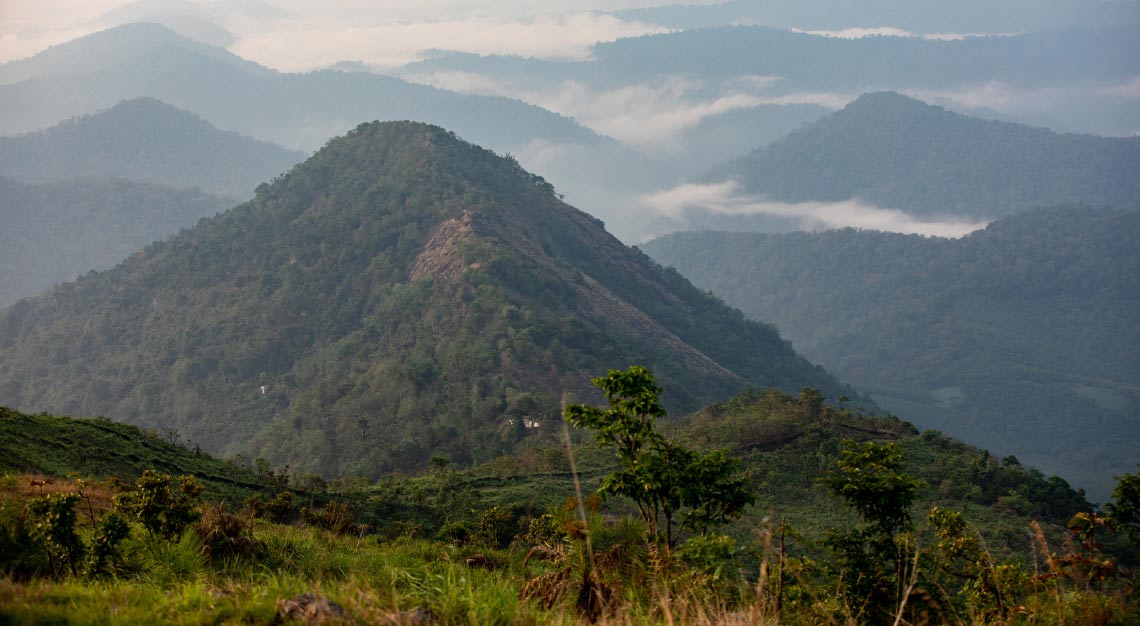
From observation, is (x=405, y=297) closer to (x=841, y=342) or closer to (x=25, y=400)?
(x=25, y=400)

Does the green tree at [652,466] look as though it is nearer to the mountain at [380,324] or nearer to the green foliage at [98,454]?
the green foliage at [98,454]

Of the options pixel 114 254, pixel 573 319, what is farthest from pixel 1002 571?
pixel 114 254

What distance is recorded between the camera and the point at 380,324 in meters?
74.2

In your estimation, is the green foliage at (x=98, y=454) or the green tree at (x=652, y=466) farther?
the green foliage at (x=98, y=454)

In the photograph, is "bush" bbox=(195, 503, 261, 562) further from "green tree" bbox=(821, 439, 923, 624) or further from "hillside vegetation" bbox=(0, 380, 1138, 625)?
"green tree" bbox=(821, 439, 923, 624)

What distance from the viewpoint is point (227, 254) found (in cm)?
8862

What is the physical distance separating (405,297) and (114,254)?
132m

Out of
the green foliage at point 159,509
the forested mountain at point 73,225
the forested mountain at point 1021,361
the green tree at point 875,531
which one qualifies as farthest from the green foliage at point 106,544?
the forested mountain at point 73,225

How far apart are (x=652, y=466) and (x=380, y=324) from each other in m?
67.7

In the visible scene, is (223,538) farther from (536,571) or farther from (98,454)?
(98,454)

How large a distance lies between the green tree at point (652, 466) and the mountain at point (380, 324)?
42.9 metres

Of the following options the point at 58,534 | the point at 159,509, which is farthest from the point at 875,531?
the point at 58,534

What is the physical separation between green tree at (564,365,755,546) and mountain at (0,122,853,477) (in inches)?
1690

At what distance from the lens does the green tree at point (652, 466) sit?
29.9ft
